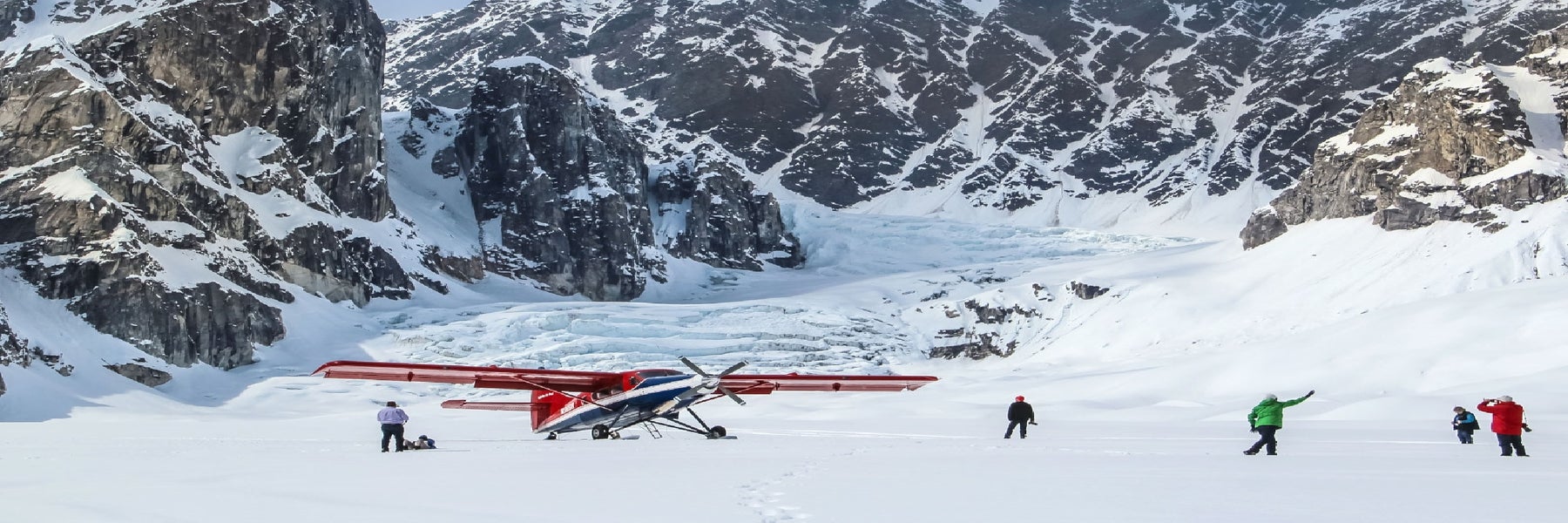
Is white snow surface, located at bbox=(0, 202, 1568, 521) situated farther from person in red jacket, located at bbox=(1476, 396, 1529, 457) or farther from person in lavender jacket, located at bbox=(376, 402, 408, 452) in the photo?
person in lavender jacket, located at bbox=(376, 402, 408, 452)

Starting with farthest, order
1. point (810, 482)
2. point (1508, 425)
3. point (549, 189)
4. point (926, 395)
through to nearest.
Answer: point (549, 189) < point (926, 395) < point (1508, 425) < point (810, 482)

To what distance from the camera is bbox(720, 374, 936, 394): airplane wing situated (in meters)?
38.6

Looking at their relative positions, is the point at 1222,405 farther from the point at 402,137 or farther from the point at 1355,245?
the point at 402,137

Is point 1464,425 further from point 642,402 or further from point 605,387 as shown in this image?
point 605,387

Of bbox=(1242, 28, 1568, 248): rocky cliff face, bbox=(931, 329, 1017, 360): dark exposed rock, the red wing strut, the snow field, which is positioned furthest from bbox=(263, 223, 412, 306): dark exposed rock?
the snow field

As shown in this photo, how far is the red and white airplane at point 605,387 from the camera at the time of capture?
35844 millimetres

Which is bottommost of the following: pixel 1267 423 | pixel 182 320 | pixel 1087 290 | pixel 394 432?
pixel 1267 423

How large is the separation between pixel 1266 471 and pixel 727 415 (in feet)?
170

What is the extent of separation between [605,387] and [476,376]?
4016 mm

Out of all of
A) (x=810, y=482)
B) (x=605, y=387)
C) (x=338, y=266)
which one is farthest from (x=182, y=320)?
(x=810, y=482)

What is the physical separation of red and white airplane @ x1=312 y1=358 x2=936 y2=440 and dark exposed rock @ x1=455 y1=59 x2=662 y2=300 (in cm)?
13363

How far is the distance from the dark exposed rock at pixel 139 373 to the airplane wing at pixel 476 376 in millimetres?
76765

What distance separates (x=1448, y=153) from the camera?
473 feet

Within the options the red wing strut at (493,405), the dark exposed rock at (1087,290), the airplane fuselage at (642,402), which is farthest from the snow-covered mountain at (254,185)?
the airplane fuselage at (642,402)
